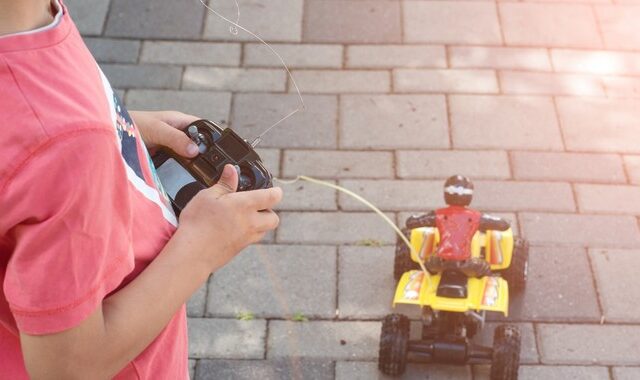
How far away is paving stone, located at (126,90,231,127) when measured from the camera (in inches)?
172

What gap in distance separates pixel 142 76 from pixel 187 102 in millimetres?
310

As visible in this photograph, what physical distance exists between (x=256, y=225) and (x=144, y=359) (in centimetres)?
28

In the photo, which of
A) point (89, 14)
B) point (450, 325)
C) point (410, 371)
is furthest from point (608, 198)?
point (89, 14)

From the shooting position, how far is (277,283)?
3.63 meters

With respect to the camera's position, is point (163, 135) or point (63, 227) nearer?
point (63, 227)

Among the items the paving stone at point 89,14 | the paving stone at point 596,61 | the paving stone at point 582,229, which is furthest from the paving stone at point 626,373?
the paving stone at point 89,14

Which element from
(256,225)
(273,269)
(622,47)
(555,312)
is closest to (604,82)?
(622,47)

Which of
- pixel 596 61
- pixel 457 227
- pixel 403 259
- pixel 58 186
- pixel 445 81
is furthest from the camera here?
pixel 596 61

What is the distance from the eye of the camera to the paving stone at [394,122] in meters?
4.23

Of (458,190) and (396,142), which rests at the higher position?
(396,142)

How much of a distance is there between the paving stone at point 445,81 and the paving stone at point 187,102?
823 millimetres

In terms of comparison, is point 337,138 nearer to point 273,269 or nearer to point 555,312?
point 273,269

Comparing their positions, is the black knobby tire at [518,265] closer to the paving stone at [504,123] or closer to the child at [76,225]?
the paving stone at [504,123]

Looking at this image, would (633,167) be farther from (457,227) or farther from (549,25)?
(457,227)
